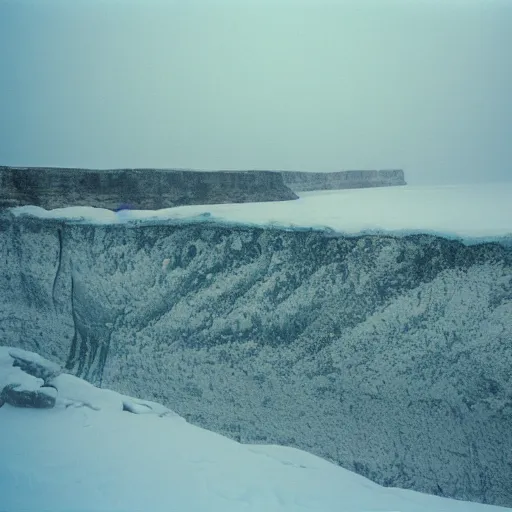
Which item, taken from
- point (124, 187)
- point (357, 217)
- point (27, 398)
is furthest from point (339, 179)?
point (27, 398)

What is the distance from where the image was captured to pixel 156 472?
3.54ft

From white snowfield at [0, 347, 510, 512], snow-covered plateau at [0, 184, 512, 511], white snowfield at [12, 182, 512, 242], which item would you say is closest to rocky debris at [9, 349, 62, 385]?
snow-covered plateau at [0, 184, 512, 511]

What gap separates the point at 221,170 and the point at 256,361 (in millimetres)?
1009

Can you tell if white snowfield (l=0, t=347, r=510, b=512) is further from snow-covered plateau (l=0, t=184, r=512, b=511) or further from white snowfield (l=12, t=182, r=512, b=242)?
white snowfield (l=12, t=182, r=512, b=242)

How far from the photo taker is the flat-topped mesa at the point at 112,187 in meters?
1.68

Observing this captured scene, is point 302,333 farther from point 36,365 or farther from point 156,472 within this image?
point 36,365

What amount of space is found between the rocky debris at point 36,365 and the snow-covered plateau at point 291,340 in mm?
36

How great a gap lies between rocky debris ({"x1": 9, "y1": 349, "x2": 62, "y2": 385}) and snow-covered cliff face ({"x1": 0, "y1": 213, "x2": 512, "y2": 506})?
4cm

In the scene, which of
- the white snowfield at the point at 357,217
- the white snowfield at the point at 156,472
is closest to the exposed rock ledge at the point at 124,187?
the white snowfield at the point at 357,217

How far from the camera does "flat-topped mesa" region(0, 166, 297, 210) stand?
1680mm

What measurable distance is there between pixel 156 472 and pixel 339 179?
130 inches

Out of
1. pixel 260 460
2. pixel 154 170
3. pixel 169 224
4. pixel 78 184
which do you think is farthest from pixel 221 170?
pixel 260 460

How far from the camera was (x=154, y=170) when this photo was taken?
6.01 ft

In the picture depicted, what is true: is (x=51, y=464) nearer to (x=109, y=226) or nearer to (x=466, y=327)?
(x=109, y=226)
